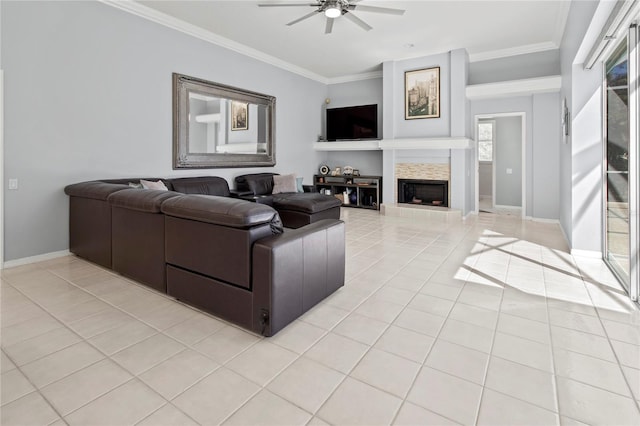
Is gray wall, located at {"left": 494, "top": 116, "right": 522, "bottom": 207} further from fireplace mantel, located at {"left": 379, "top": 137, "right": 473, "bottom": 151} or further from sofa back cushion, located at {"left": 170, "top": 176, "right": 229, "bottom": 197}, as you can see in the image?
sofa back cushion, located at {"left": 170, "top": 176, "right": 229, "bottom": 197}

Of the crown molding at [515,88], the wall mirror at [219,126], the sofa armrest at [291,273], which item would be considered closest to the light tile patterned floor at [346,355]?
the sofa armrest at [291,273]

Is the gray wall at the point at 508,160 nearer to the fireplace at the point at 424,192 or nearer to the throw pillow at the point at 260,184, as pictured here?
the fireplace at the point at 424,192

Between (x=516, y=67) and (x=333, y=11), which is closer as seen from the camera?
(x=333, y=11)

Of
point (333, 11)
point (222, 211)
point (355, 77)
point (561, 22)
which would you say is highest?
point (355, 77)

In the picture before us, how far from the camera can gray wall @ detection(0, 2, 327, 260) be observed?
3.69 metres

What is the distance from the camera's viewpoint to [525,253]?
4.30 m

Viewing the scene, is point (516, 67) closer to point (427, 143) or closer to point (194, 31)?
point (427, 143)

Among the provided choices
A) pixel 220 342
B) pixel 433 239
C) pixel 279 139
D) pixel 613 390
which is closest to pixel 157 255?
pixel 220 342

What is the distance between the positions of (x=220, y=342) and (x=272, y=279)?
1.68 feet

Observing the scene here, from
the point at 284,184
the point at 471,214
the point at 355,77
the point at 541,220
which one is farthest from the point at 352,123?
the point at 541,220

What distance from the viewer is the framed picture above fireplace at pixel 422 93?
697 centimetres

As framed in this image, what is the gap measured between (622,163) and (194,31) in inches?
226

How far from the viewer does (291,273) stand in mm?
2324

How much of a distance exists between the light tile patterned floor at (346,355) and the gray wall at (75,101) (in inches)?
34.6
